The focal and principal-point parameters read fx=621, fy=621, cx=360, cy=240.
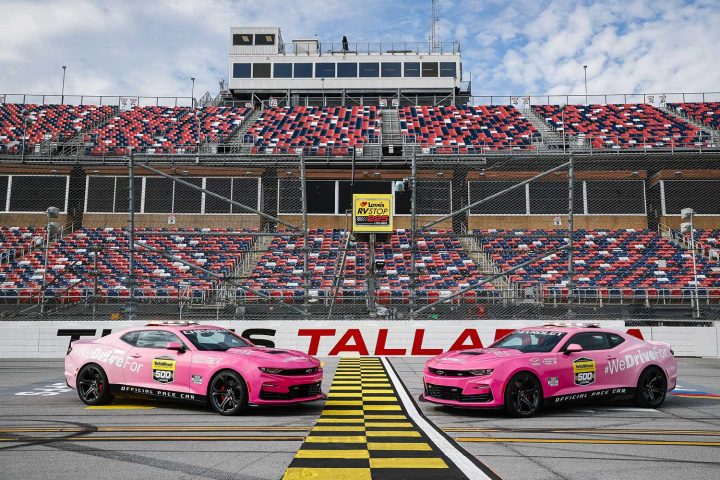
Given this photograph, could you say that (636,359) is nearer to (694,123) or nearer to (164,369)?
(164,369)

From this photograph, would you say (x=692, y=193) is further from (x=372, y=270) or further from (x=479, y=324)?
(x=372, y=270)

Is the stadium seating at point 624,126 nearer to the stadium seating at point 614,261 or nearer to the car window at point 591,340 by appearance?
the stadium seating at point 614,261

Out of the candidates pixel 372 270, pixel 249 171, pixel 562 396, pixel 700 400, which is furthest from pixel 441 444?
pixel 249 171

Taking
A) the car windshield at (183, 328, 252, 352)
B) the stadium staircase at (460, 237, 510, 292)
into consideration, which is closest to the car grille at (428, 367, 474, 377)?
the car windshield at (183, 328, 252, 352)

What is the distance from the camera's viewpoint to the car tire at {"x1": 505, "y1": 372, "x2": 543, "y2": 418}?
8047 mm

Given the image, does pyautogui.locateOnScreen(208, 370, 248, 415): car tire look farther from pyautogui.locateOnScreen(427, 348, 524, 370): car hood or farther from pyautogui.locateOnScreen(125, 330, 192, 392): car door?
pyautogui.locateOnScreen(427, 348, 524, 370): car hood

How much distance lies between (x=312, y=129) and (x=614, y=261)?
64.2 feet

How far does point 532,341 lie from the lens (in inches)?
354

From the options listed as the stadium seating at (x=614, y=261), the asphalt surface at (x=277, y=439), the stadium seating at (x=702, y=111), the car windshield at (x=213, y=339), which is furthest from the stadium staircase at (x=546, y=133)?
the car windshield at (x=213, y=339)

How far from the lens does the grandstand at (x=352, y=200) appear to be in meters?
16.2

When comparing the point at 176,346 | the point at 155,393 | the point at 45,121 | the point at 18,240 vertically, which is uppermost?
the point at 45,121

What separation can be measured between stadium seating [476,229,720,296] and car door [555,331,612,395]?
11938 millimetres

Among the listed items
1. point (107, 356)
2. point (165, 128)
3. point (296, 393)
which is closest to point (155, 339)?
point (107, 356)

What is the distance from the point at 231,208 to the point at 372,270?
17045 mm
